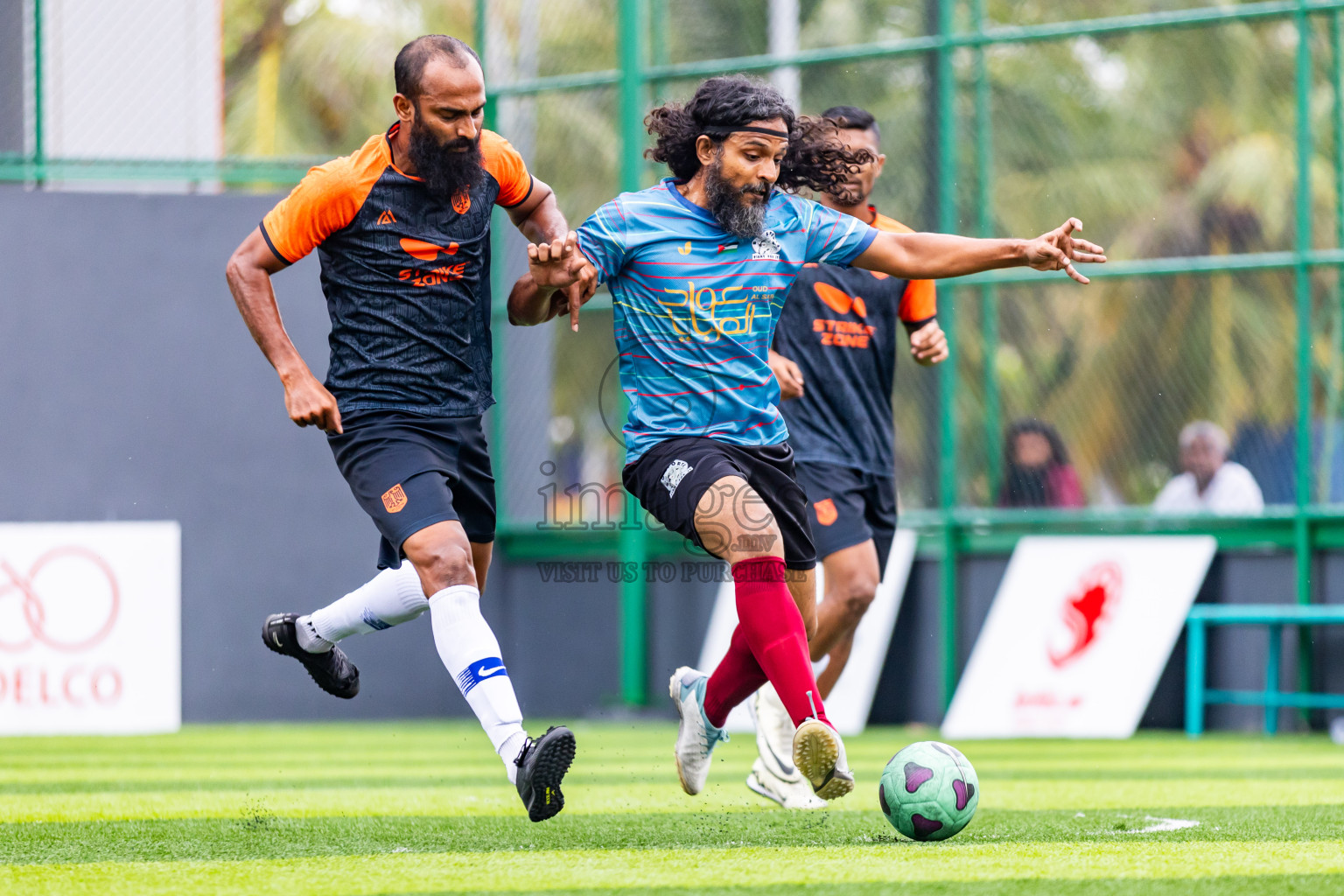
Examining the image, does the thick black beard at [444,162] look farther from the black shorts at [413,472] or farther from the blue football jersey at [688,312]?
the black shorts at [413,472]

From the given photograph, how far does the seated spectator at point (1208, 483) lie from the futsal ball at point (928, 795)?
6.52m

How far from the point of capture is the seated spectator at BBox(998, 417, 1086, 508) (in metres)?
11.2

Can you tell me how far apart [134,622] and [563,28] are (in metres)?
5.68

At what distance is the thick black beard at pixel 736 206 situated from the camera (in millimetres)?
5148

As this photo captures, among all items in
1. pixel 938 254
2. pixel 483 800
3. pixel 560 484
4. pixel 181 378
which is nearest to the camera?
pixel 938 254

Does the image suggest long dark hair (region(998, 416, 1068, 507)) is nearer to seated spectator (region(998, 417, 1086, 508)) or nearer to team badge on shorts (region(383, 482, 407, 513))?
seated spectator (region(998, 417, 1086, 508))

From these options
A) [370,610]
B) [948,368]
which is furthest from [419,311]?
[948,368]

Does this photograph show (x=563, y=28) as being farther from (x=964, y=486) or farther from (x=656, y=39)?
(x=964, y=486)

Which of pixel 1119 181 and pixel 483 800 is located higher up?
pixel 1119 181

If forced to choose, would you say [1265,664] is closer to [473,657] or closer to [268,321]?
[473,657]

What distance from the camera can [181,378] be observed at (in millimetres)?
11328

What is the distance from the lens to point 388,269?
207 inches

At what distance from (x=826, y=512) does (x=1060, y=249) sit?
6.14ft

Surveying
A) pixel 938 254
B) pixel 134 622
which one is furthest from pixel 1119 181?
pixel 938 254
